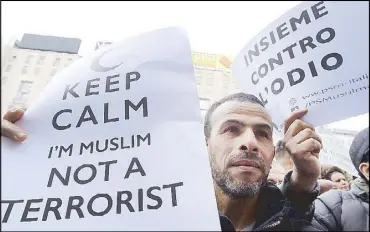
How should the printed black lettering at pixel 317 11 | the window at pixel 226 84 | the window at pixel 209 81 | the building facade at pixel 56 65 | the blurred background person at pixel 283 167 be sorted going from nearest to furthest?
the printed black lettering at pixel 317 11, the blurred background person at pixel 283 167, the building facade at pixel 56 65, the window at pixel 226 84, the window at pixel 209 81

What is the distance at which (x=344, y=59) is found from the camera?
1041 millimetres

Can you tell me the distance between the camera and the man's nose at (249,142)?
1092mm

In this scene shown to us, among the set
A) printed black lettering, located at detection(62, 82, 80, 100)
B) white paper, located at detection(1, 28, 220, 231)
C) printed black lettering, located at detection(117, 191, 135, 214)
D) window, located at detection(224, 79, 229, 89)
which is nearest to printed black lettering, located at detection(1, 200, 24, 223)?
white paper, located at detection(1, 28, 220, 231)

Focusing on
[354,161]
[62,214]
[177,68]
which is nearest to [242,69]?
[177,68]

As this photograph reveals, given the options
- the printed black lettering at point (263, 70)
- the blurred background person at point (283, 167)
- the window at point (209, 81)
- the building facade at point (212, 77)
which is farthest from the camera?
the window at point (209, 81)

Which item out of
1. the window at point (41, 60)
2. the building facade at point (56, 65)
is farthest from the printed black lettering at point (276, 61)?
the window at point (41, 60)

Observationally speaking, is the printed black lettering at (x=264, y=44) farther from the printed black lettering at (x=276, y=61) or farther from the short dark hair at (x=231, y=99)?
the short dark hair at (x=231, y=99)

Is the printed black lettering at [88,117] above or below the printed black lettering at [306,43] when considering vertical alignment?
below

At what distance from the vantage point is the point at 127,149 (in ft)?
3.40

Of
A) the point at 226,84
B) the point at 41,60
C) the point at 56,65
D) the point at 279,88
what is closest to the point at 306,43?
the point at 279,88

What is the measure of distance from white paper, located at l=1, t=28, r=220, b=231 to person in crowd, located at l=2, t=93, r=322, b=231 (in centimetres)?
11

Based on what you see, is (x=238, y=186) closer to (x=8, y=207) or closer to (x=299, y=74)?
(x=299, y=74)

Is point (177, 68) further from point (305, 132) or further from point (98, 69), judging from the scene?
point (305, 132)

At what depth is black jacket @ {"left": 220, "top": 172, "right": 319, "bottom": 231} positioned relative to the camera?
1.02 m
